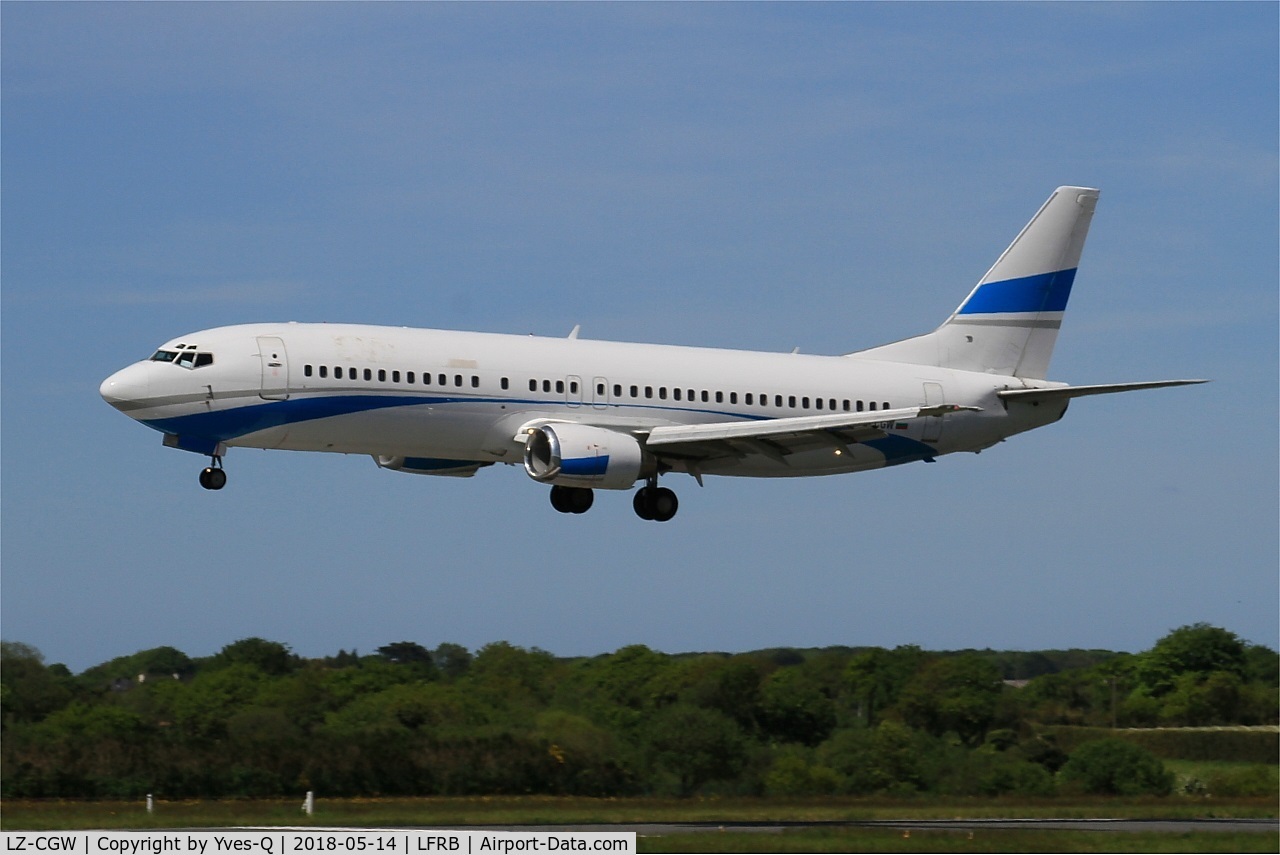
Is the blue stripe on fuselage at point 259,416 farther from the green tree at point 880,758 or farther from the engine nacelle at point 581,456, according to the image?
the green tree at point 880,758

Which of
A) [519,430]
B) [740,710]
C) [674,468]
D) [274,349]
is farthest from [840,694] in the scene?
[274,349]

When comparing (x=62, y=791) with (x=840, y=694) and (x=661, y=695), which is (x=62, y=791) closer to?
(x=661, y=695)

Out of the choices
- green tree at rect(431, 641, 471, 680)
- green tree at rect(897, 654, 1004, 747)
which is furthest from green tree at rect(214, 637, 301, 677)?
green tree at rect(897, 654, 1004, 747)

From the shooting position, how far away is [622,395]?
55844mm

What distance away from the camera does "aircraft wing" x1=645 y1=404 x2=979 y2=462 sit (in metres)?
55.7

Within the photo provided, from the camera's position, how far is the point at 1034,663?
74.0 meters

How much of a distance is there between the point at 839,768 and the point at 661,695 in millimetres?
8395

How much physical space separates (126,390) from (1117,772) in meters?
30.9

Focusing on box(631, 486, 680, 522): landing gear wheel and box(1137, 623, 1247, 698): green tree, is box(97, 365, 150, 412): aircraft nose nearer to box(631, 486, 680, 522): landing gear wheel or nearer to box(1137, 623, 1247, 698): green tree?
box(631, 486, 680, 522): landing gear wheel

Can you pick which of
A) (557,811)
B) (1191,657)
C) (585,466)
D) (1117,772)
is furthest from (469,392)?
(1191,657)

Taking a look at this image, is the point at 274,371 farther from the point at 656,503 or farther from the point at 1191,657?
the point at 1191,657

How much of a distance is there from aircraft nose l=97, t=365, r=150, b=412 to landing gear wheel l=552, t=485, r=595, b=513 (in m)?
14.8

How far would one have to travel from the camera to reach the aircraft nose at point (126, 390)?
50.8 m
